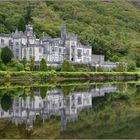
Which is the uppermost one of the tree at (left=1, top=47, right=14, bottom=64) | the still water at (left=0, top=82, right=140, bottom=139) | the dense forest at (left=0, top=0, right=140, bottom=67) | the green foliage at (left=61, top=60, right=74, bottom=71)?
the dense forest at (left=0, top=0, right=140, bottom=67)

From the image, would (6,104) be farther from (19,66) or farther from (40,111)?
(19,66)

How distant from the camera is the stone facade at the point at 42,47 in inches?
2623

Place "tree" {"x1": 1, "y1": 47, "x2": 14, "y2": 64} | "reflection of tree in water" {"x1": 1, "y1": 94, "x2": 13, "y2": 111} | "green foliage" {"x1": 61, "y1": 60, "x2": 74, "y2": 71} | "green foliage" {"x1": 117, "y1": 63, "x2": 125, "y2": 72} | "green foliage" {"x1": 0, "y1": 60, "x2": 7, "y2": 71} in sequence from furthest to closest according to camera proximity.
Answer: "green foliage" {"x1": 117, "y1": 63, "x2": 125, "y2": 72} < "green foliage" {"x1": 61, "y1": 60, "x2": 74, "y2": 71} < "tree" {"x1": 1, "y1": 47, "x2": 14, "y2": 64} < "green foliage" {"x1": 0, "y1": 60, "x2": 7, "y2": 71} < "reflection of tree in water" {"x1": 1, "y1": 94, "x2": 13, "y2": 111}

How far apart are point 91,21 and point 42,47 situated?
78.0m

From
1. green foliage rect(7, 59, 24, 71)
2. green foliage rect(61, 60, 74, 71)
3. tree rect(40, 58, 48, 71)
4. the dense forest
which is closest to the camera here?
green foliage rect(7, 59, 24, 71)

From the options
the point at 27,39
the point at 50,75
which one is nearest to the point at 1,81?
the point at 50,75

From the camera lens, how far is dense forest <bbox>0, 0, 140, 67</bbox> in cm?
8950

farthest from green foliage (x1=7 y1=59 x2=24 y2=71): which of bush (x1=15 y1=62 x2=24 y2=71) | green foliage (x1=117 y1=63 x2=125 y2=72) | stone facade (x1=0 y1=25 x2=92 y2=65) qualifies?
green foliage (x1=117 y1=63 x2=125 y2=72)

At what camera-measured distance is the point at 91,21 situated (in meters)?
145

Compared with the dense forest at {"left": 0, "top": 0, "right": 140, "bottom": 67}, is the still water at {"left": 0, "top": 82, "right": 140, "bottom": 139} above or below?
below

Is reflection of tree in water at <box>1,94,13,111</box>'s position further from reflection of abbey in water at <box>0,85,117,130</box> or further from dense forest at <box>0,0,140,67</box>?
dense forest at <box>0,0,140,67</box>

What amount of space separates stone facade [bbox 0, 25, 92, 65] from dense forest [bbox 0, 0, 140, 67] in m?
9.66

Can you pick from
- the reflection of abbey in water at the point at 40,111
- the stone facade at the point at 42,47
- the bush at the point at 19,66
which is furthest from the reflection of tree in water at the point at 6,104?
the stone facade at the point at 42,47

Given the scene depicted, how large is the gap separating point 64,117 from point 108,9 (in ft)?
502
